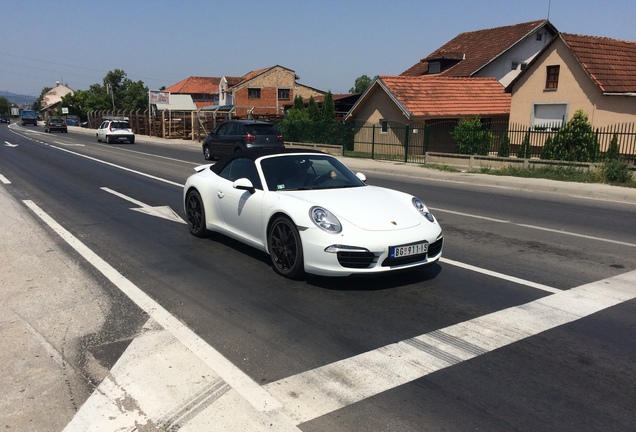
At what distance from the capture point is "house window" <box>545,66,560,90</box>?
24938 millimetres

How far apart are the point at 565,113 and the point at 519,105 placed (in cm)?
267

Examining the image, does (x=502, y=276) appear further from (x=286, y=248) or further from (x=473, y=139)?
(x=473, y=139)

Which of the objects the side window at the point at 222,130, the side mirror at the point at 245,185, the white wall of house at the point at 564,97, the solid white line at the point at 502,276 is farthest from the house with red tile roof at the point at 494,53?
the side mirror at the point at 245,185

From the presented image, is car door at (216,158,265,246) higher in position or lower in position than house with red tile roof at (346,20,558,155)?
lower

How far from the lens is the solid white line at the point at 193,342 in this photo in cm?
337

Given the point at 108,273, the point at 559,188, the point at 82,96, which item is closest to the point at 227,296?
the point at 108,273

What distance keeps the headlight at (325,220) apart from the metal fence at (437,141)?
1569cm

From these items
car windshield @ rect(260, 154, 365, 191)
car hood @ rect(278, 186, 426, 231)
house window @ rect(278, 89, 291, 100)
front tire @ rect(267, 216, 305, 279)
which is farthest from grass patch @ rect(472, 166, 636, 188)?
house window @ rect(278, 89, 291, 100)

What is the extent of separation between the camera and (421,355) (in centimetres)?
396

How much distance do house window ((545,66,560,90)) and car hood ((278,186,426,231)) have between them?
22239 millimetres

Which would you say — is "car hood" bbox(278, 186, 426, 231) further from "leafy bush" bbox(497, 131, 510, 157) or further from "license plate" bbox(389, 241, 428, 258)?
"leafy bush" bbox(497, 131, 510, 157)

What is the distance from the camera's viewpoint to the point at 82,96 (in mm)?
98062

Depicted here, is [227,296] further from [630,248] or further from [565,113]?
[565,113]

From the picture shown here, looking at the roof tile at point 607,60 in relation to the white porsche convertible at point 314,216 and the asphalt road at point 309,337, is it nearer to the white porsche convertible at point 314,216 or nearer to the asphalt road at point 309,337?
the asphalt road at point 309,337
